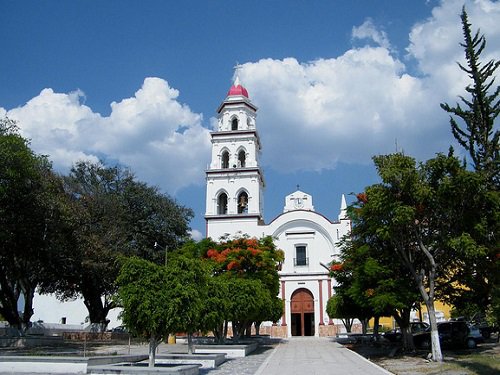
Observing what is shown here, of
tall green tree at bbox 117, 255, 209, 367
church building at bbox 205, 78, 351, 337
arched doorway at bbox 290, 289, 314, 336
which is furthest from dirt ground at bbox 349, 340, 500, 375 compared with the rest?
arched doorway at bbox 290, 289, 314, 336

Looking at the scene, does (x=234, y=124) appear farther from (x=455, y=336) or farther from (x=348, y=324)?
(x=455, y=336)

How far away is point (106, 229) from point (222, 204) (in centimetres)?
1404

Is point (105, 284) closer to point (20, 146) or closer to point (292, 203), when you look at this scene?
point (20, 146)

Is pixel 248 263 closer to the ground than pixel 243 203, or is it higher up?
closer to the ground

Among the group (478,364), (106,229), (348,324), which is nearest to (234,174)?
(106,229)

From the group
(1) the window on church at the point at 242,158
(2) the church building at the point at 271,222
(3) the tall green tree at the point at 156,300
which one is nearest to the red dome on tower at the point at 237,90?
(2) the church building at the point at 271,222

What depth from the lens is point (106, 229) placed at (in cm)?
3281

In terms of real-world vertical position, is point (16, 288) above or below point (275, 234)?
below

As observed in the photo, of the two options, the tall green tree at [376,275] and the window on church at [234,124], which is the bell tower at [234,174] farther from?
the tall green tree at [376,275]

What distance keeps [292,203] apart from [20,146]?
30005mm

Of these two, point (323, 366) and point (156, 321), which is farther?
point (323, 366)

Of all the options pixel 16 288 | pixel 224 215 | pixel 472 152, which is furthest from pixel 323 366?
pixel 224 215

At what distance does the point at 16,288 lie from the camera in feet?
99.4

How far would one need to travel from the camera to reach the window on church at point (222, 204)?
44425 mm
